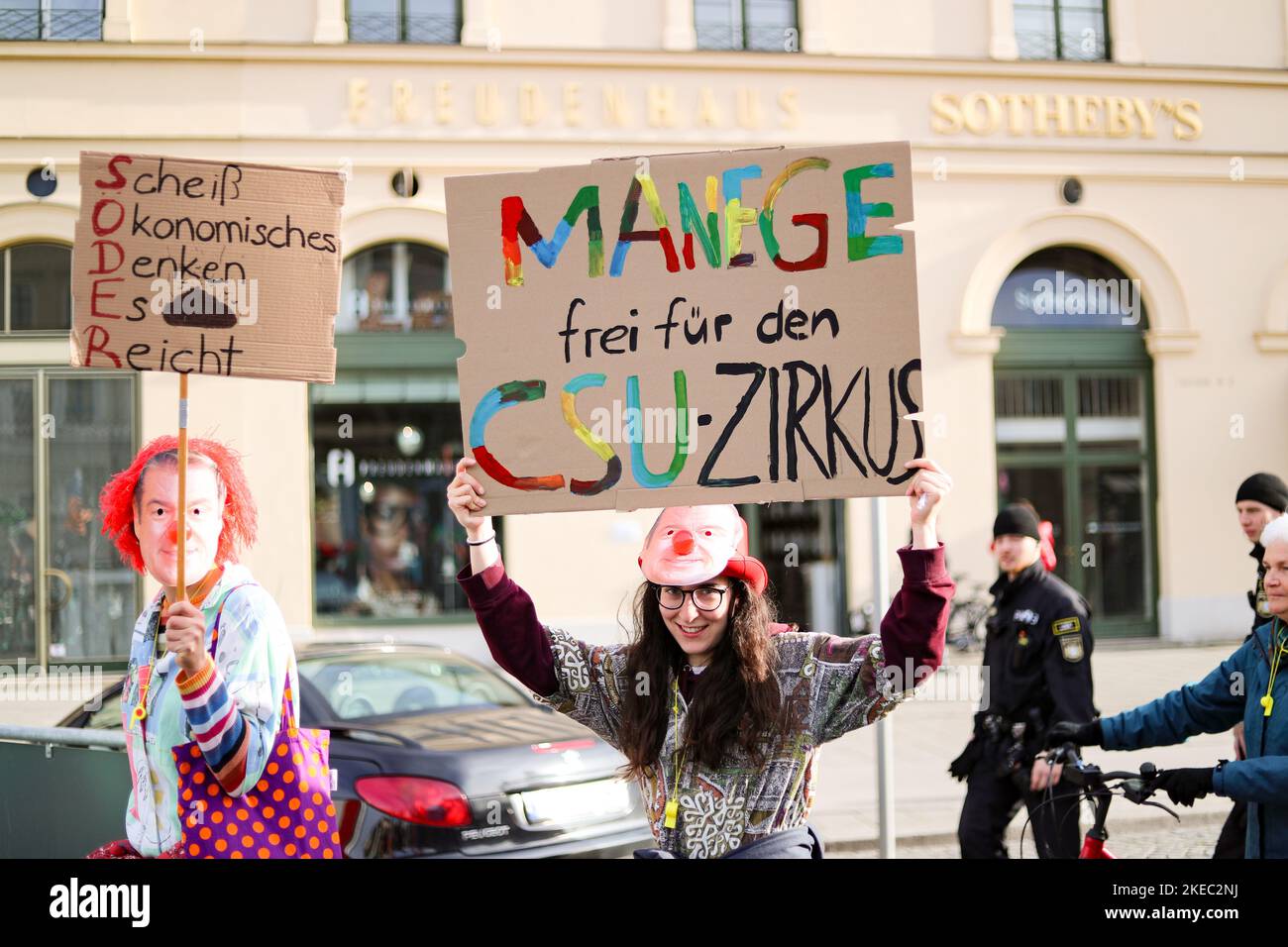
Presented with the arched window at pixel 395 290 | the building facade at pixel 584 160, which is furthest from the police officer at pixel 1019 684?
the arched window at pixel 395 290

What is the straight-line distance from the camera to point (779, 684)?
252 cm

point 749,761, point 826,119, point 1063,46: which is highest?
point 826,119

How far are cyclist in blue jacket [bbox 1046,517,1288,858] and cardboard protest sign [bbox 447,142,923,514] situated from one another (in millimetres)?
1150

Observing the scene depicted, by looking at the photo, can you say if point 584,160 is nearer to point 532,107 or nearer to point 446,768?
point 532,107

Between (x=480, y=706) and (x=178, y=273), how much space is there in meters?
3.25

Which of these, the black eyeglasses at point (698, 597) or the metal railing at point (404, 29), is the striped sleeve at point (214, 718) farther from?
the metal railing at point (404, 29)

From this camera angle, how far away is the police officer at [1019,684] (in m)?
4.73

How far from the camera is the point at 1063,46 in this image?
7.39 metres

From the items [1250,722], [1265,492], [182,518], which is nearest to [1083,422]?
[1265,492]

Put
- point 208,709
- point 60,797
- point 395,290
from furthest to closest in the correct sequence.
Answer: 1. point 395,290
2. point 60,797
3. point 208,709

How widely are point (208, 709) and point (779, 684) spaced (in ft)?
3.88

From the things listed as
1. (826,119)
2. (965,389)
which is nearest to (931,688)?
(965,389)

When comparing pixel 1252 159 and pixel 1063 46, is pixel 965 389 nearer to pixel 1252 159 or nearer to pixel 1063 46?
pixel 1063 46

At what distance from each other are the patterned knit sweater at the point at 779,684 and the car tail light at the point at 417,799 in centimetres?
220
